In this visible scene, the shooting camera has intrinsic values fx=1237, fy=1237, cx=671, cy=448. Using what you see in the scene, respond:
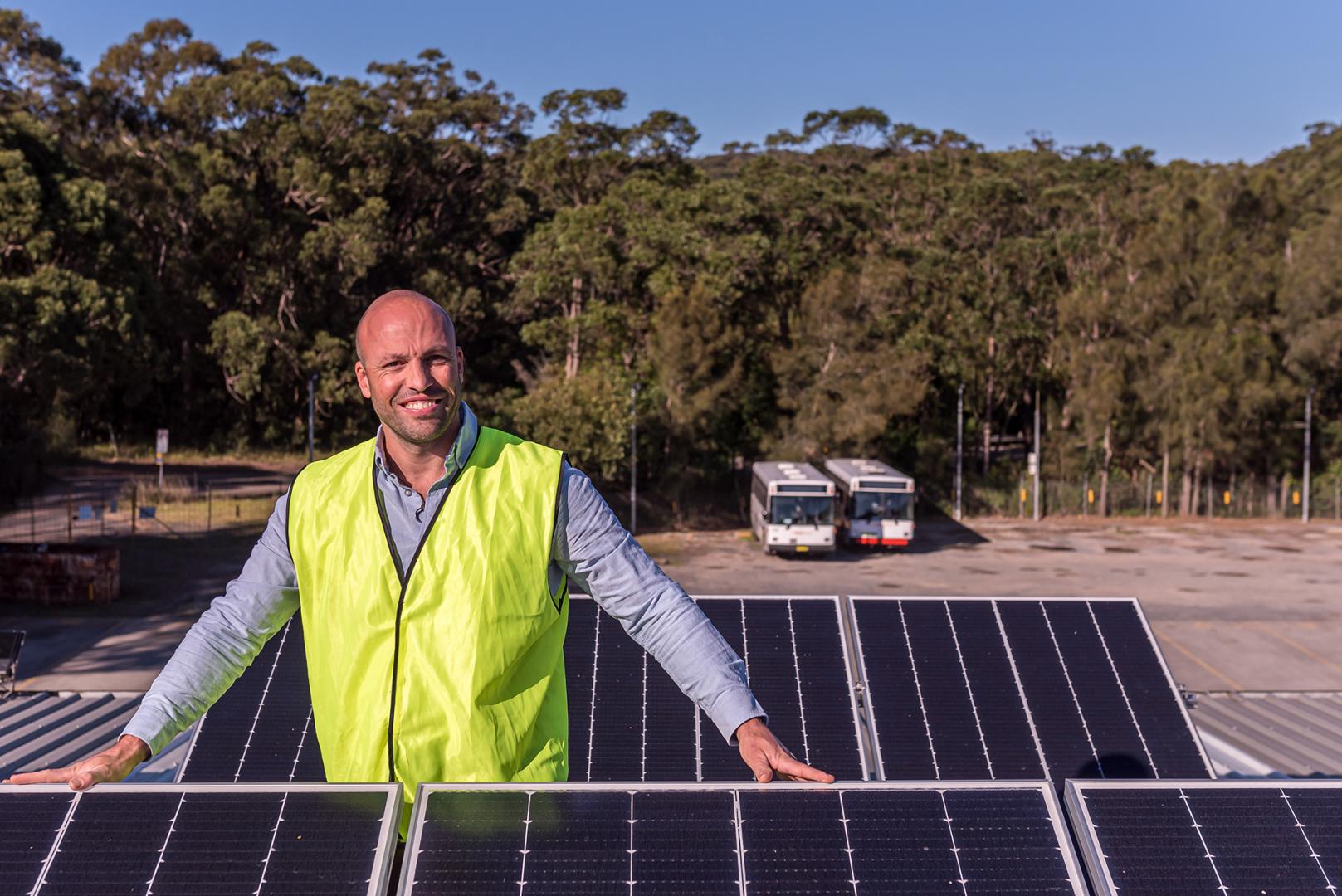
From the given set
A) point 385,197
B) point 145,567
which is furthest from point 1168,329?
point 145,567

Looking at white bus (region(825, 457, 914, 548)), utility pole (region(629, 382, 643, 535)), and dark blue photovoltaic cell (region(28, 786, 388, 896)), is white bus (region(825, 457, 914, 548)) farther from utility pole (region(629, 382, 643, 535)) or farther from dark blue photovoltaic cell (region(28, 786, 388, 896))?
dark blue photovoltaic cell (region(28, 786, 388, 896))

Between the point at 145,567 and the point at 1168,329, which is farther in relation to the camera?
the point at 1168,329

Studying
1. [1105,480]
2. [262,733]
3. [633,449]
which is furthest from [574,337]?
[262,733]

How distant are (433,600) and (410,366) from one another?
64cm

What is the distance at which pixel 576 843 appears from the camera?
304 centimetres

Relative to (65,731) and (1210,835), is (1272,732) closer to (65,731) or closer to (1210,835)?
(1210,835)

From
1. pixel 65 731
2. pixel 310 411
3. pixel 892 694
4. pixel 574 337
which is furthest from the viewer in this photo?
pixel 574 337

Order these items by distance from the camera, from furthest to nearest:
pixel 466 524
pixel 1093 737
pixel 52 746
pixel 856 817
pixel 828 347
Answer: pixel 828 347
pixel 52 746
pixel 1093 737
pixel 466 524
pixel 856 817

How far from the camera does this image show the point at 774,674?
300 inches

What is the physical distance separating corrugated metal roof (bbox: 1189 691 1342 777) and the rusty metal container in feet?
74.3

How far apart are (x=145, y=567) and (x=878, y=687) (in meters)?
27.7

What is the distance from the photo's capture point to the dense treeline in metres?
43.2

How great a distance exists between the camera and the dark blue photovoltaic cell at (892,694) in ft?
23.0

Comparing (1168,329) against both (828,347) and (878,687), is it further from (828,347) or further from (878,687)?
(878,687)
